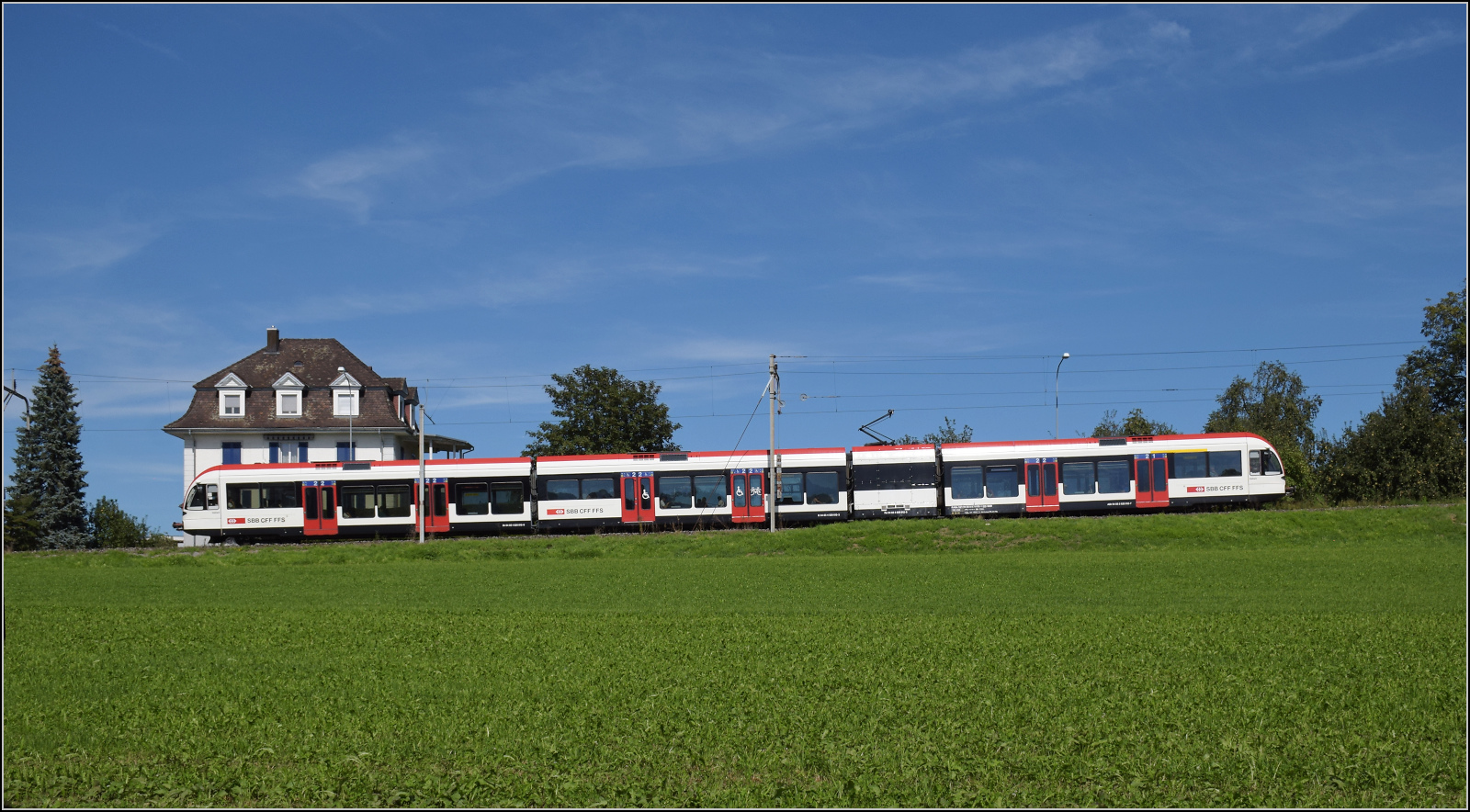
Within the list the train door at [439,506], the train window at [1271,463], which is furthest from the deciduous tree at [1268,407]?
the train door at [439,506]

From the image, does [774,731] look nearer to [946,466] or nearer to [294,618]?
[294,618]

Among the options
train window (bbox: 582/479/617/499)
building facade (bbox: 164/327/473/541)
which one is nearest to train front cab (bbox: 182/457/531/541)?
train window (bbox: 582/479/617/499)

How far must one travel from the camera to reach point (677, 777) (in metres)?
9.23

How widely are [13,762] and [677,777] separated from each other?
5.75 m

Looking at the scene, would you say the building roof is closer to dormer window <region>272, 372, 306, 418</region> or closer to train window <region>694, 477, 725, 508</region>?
dormer window <region>272, 372, 306, 418</region>

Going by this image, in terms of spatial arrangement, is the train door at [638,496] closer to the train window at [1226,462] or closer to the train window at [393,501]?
the train window at [393,501]

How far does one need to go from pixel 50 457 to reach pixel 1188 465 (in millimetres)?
42224

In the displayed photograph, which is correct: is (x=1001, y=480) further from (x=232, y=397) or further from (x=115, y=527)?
(x=232, y=397)

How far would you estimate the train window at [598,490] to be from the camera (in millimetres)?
47969

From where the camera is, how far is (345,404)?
2753 inches

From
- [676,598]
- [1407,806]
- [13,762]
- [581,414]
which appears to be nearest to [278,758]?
[13,762]

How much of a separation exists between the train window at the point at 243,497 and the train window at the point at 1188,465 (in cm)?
3773

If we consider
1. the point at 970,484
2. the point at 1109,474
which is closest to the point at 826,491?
the point at 970,484

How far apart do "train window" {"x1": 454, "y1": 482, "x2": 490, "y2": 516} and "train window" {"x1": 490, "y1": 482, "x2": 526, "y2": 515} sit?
0.84 ft
